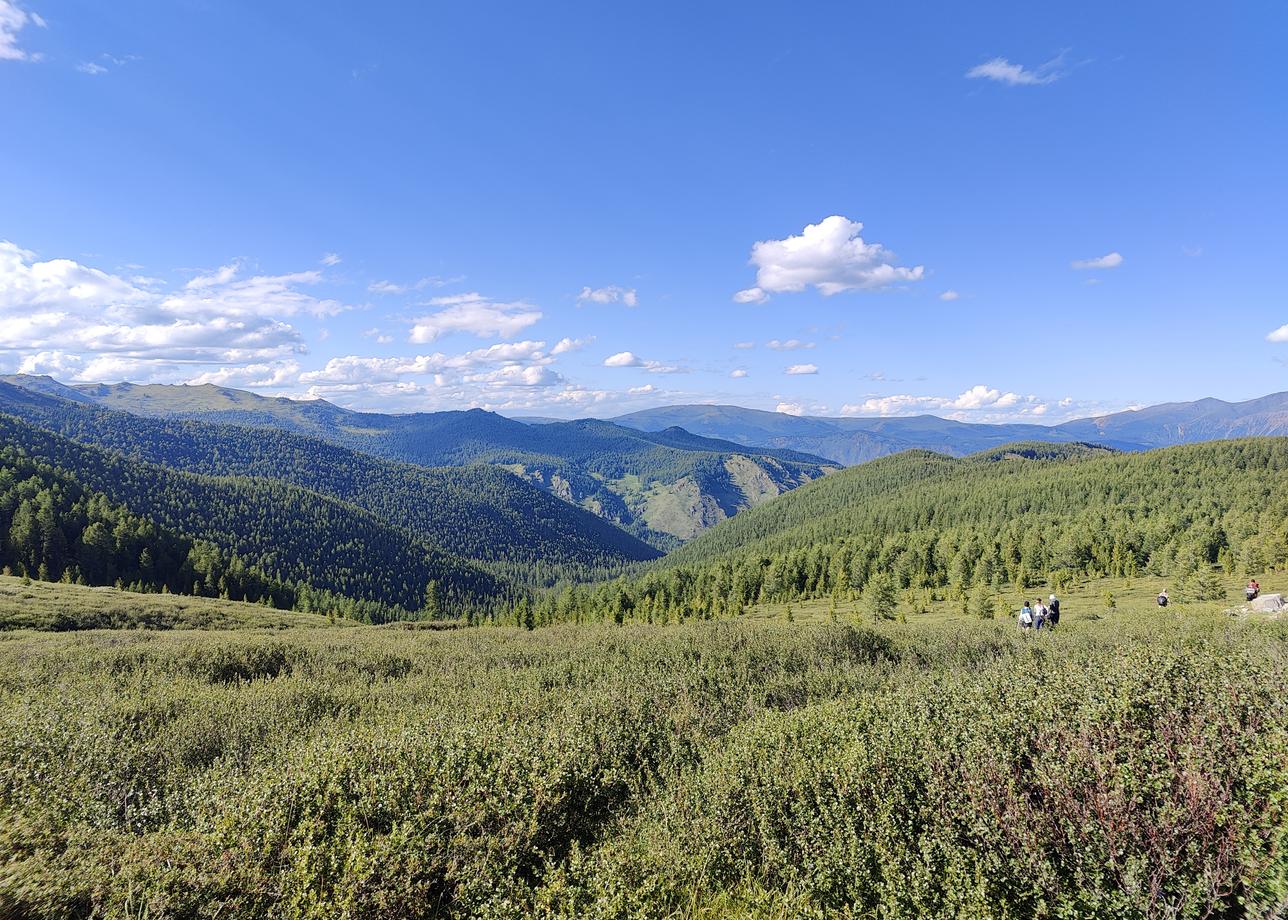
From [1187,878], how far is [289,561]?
737ft

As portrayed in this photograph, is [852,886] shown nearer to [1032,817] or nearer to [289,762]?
[1032,817]

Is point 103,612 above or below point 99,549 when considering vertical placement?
above

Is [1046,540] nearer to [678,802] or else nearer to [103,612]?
[678,802]

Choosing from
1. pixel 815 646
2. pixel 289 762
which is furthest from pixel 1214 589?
pixel 289 762

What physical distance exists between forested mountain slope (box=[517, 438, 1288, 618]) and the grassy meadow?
1836 inches

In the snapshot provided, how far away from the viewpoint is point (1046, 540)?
263 feet

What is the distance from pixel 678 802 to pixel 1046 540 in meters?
94.7

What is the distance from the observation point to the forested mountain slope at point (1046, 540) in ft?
215

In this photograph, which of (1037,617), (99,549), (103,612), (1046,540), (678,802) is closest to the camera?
(678,802)

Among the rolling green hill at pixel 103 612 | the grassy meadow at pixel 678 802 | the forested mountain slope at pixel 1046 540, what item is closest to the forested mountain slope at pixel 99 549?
the rolling green hill at pixel 103 612

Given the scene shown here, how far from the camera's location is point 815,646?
19078 mm

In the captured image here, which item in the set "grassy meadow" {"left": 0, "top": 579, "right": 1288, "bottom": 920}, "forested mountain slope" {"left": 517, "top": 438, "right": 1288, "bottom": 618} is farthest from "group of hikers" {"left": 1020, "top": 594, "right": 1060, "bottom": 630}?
"forested mountain slope" {"left": 517, "top": 438, "right": 1288, "bottom": 618}

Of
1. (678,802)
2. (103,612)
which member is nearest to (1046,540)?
(678,802)

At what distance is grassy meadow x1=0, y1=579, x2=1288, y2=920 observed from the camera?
220 inches
